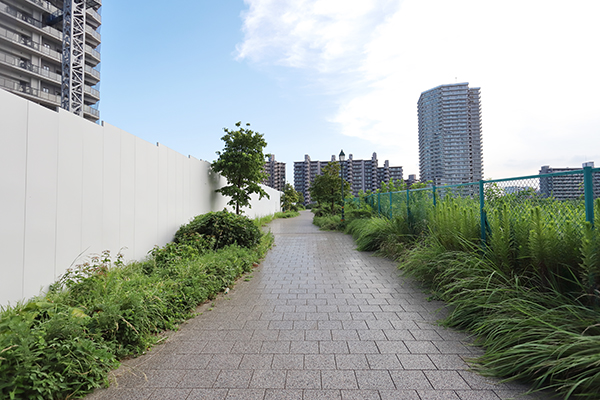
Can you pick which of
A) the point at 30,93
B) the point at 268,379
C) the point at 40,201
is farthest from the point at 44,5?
the point at 268,379

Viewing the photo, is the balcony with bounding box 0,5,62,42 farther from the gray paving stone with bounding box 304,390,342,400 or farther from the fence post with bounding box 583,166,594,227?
the fence post with bounding box 583,166,594,227

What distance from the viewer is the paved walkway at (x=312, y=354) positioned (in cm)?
218

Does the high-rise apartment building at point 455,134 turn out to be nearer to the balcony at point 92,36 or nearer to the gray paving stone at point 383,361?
the gray paving stone at point 383,361

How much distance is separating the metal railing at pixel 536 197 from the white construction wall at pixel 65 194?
17.6ft

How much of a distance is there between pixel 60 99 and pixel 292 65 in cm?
3725

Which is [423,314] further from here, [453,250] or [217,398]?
[217,398]

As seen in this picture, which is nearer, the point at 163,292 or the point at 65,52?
the point at 163,292

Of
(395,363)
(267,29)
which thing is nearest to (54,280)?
(395,363)

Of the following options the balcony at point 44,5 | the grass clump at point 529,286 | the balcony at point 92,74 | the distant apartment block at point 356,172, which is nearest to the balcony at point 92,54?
the balcony at point 92,74

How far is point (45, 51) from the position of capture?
3362 cm

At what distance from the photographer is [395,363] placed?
2.56m

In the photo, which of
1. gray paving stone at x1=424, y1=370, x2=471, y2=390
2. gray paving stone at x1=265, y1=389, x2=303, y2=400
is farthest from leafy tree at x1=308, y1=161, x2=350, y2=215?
gray paving stone at x1=265, y1=389, x2=303, y2=400

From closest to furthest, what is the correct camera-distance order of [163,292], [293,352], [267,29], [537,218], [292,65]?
[293,352] → [537,218] → [163,292] → [267,29] → [292,65]

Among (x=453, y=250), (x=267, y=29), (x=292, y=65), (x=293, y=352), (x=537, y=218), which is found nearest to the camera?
(x=293, y=352)
